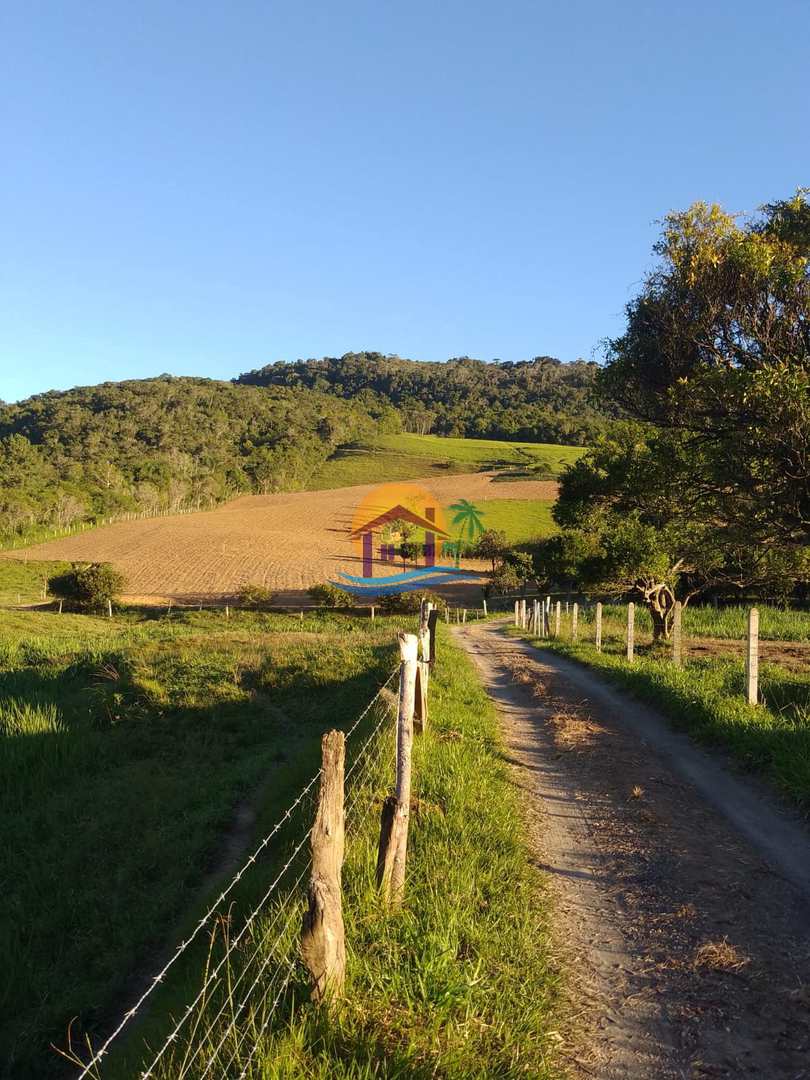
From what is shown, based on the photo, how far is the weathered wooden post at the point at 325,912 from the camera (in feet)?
12.3

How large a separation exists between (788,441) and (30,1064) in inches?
468

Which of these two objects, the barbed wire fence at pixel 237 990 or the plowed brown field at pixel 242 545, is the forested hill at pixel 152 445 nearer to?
the plowed brown field at pixel 242 545

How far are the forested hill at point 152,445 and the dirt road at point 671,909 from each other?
9460 centimetres

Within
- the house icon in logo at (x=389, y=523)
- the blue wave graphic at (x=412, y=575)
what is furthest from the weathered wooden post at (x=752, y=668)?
the house icon in logo at (x=389, y=523)

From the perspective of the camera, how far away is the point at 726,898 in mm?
5527

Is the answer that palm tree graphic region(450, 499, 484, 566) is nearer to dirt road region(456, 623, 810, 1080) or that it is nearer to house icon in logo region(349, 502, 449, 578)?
house icon in logo region(349, 502, 449, 578)

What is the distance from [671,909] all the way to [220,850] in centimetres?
580

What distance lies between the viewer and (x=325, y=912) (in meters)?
3.73

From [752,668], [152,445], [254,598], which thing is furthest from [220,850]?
[152,445]

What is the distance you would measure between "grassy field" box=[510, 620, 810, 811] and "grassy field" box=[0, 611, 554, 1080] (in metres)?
3.09

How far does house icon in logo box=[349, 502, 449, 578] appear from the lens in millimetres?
77250

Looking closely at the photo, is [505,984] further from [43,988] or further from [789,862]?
[43,988]

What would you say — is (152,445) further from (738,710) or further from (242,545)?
(738,710)

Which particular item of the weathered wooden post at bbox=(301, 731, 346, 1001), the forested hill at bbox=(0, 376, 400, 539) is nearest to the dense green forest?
the forested hill at bbox=(0, 376, 400, 539)
